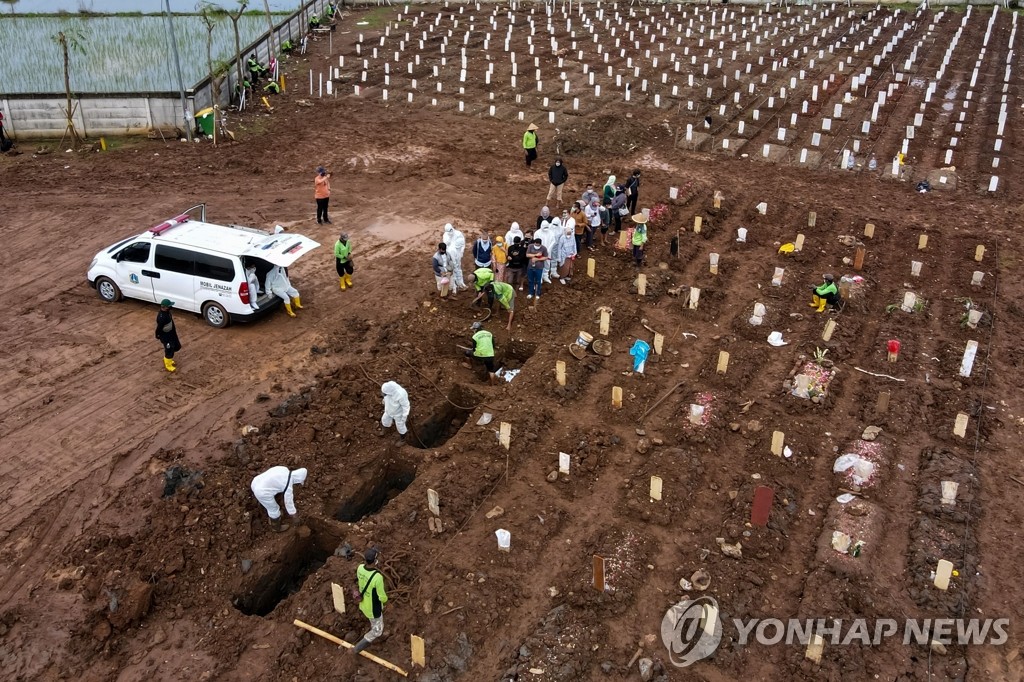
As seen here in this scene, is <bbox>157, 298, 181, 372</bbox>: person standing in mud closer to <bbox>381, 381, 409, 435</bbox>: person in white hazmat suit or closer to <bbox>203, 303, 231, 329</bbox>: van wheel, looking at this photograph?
<bbox>203, 303, 231, 329</bbox>: van wheel

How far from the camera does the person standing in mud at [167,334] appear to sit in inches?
489

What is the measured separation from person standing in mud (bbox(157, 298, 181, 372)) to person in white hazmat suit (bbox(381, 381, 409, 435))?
3.68m

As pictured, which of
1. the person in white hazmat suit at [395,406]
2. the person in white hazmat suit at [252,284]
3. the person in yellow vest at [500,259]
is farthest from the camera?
the person in yellow vest at [500,259]

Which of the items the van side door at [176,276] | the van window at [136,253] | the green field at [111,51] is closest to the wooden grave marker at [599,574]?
the van side door at [176,276]

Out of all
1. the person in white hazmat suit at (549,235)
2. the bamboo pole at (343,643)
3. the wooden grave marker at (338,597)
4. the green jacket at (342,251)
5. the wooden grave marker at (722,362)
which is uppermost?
the person in white hazmat suit at (549,235)

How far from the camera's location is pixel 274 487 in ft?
33.1

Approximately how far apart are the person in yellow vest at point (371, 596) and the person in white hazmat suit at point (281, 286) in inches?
289

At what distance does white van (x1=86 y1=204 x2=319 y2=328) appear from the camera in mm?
13625

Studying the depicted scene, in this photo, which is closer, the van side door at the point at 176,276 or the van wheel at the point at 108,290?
the van side door at the point at 176,276

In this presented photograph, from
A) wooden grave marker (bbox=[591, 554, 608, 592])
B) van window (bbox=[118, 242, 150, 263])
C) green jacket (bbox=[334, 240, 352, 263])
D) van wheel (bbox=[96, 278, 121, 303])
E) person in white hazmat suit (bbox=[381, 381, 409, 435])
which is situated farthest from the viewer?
green jacket (bbox=[334, 240, 352, 263])

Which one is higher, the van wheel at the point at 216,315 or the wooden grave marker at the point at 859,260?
the wooden grave marker at the point at 859,260

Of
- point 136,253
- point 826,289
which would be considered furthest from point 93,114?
point 826,289

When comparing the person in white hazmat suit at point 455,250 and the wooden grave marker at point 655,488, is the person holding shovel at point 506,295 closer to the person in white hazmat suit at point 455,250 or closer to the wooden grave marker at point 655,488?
the person in white hazmat suit at point 455,250

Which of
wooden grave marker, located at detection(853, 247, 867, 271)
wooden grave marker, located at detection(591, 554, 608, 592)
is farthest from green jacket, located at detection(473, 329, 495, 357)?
wooden grave marker, located at detection(853, 247, 867, 271)
